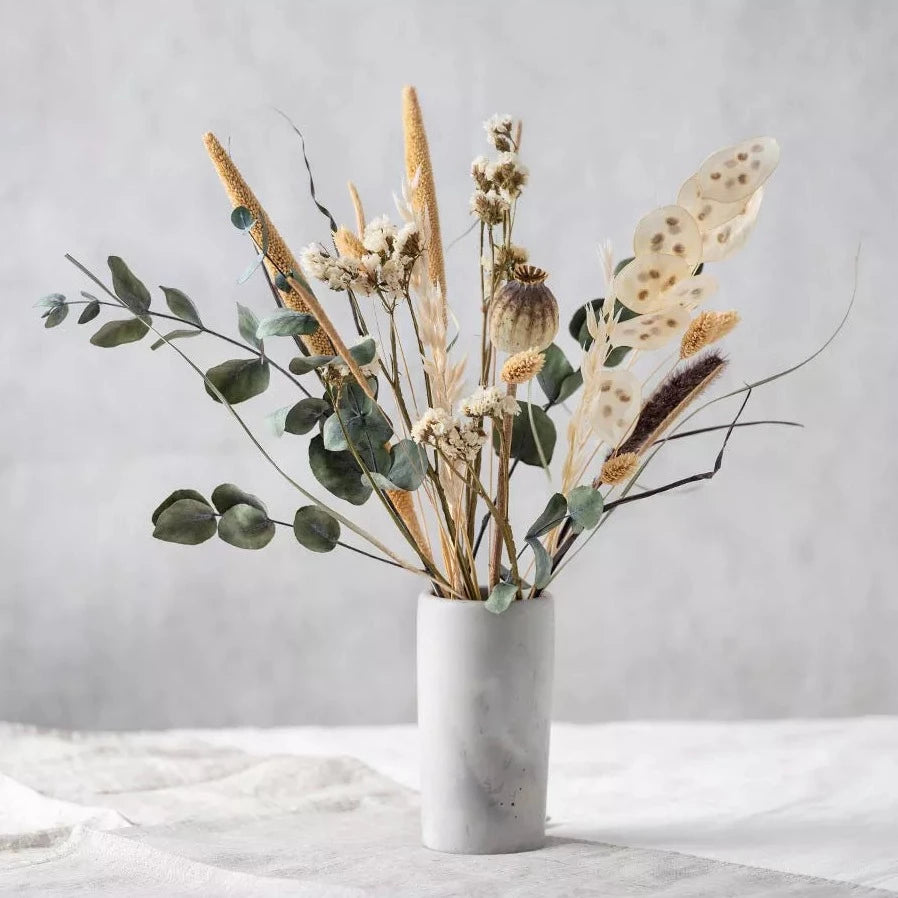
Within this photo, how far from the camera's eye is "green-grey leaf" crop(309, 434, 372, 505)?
683mm

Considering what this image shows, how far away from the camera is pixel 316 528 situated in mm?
691

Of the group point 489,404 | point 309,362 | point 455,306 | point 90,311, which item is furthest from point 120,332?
point 455,306

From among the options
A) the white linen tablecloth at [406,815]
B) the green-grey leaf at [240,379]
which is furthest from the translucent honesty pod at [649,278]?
the white linen tablecloth at [406,815]

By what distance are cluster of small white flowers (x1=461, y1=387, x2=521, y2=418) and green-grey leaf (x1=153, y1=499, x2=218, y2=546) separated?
0.61ft

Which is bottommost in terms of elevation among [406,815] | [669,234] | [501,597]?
[406,815]

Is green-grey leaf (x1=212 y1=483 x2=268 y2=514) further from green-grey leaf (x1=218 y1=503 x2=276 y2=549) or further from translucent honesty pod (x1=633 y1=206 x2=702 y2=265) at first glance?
translucent honesty pod (x1=633 y1=206 x2=702 y2=265)

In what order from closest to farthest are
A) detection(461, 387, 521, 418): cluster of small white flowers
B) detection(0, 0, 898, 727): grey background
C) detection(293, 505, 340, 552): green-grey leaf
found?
detection(461, 387, 521, 418): cluster of small white flowers, detection(293, 505, 340, 552): green-grey leaf, detection(0, 0, 898, 727): grey background

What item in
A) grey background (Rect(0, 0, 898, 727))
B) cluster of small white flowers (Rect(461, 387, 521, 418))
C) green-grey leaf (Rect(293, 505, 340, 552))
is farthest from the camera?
grey background (Rect(0, 0, 898, 727))

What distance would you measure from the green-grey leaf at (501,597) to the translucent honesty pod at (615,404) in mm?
99

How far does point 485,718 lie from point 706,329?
26 cm

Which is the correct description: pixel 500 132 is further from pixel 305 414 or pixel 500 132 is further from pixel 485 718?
pixel 485 718

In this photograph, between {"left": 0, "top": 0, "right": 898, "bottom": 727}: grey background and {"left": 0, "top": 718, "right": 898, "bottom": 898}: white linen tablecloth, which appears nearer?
{"left": 0, "top": 718, "right": 898, "bottom": 898}: white linen tablecloth

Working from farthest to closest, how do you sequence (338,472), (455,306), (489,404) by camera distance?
(455,306)
(338,472)
(489,404)

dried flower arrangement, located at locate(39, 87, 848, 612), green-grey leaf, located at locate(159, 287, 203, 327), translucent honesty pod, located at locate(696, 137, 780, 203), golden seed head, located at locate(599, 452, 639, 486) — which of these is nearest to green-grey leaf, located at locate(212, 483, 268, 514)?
dried flower arrangement, located at locate(39, 87, 848, 612)
